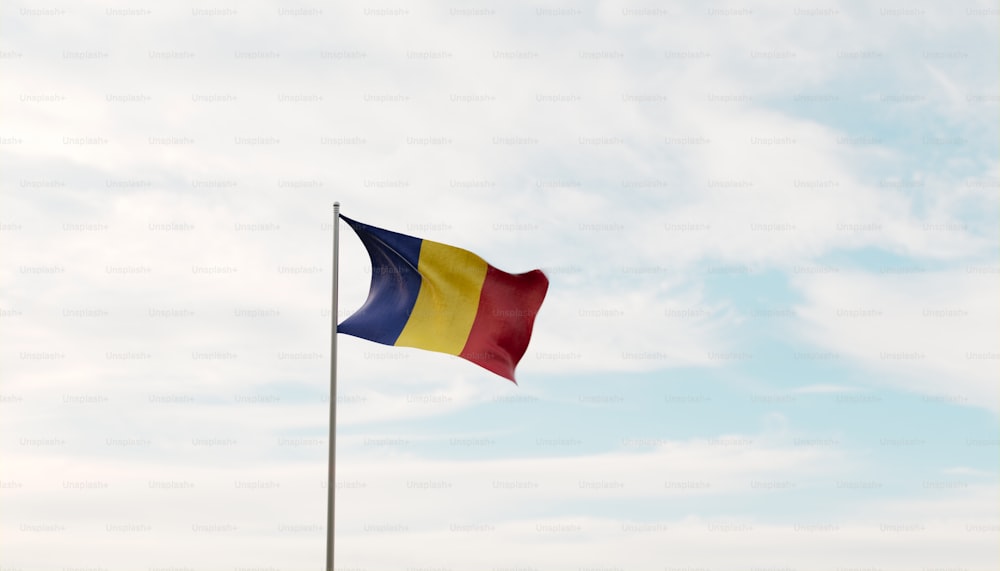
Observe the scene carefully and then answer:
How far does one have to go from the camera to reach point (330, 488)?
18.2 m

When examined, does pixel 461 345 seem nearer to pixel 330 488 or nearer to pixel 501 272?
pixel 501 272

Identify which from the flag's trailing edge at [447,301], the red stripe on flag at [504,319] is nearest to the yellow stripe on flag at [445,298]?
the flag's trailing edge at [447,301]

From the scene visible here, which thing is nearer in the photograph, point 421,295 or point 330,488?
point 330,488

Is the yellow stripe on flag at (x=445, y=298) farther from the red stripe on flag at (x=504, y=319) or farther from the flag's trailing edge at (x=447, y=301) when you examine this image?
the red stripe on flag at (x=504, y=319)

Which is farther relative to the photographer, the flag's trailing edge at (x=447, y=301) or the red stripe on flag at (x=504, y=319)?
the red stripe on flag at (x=504, y=319)

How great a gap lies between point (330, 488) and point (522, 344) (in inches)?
177

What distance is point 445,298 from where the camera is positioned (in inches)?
802

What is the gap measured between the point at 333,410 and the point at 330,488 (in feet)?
4.01

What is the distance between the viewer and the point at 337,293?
62.0ft

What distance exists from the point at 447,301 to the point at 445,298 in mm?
79

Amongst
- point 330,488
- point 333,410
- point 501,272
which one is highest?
point 501,272

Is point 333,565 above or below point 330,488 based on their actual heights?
below

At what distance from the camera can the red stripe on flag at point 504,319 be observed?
2036 centimetres

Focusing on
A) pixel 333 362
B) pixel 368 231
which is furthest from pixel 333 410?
pixel 368 231
